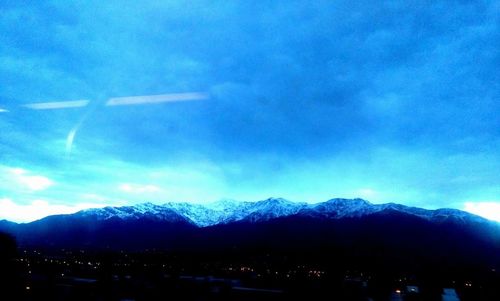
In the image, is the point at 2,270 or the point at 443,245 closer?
the point at 2,270

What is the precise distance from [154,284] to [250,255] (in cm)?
11768

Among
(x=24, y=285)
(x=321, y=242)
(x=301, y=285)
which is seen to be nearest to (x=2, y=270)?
(x=24, y=285)

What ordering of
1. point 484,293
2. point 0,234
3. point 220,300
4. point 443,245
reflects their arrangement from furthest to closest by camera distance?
point 443,245 → point 0,234 → point 484,293 → point 220,300

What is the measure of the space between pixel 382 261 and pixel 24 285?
416 ft

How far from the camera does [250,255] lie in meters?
165

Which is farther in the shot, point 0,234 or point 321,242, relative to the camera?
point 321,242

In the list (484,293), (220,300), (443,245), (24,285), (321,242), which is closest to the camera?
(220,300)

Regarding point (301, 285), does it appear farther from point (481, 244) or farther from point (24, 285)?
point (481, 244)

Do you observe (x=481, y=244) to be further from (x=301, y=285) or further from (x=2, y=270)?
(x=2, y=270)

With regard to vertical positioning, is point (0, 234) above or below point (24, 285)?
above

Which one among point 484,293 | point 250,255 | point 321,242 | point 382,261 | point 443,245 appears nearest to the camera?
point 484,293

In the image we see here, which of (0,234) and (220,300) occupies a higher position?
(0,234)

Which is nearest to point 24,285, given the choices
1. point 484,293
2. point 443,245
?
point 484,293

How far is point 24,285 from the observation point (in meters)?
43.1
